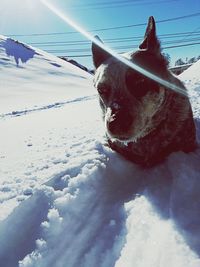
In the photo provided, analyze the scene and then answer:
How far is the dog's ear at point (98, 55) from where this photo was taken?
14.5 feet

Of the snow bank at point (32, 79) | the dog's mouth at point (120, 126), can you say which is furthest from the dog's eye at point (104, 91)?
the snow bank at point (32, 79)

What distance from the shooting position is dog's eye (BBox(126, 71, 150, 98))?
139 inches

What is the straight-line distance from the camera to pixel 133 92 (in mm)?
3559

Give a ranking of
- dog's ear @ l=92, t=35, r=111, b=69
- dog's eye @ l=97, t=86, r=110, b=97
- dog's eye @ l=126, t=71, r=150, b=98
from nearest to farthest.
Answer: dog's eye @ l=126, t=71, r=150, b=98, dog's eye @ l=97, t=86, r=110, b=97, dog's ear @ l=92, t=35, r=111, b=69

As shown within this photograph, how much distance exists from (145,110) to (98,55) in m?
1.36

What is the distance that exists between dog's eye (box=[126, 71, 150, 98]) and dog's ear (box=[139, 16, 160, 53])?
0.58 meters

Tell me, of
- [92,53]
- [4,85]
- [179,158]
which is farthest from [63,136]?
[4,85]

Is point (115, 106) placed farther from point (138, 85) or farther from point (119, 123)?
point (138, 85)

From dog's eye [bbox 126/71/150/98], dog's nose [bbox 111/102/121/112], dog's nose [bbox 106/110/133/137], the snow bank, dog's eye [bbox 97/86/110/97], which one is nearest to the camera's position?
dog's nose [bbox 106/110/133/137]

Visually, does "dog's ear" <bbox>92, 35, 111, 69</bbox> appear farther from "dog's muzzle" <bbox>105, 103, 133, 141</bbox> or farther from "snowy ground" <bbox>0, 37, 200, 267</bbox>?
"dog's muzzle" <bbox>105, 103, 133, 141</bbox>

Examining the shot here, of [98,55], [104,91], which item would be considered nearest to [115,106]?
[104,91]

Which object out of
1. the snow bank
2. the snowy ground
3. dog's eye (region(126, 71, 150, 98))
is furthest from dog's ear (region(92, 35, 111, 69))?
the snow bank

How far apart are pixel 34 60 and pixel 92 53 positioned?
36.7 meters

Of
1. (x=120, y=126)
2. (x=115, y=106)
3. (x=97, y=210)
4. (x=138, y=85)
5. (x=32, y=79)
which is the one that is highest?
(x=138, y=85)
